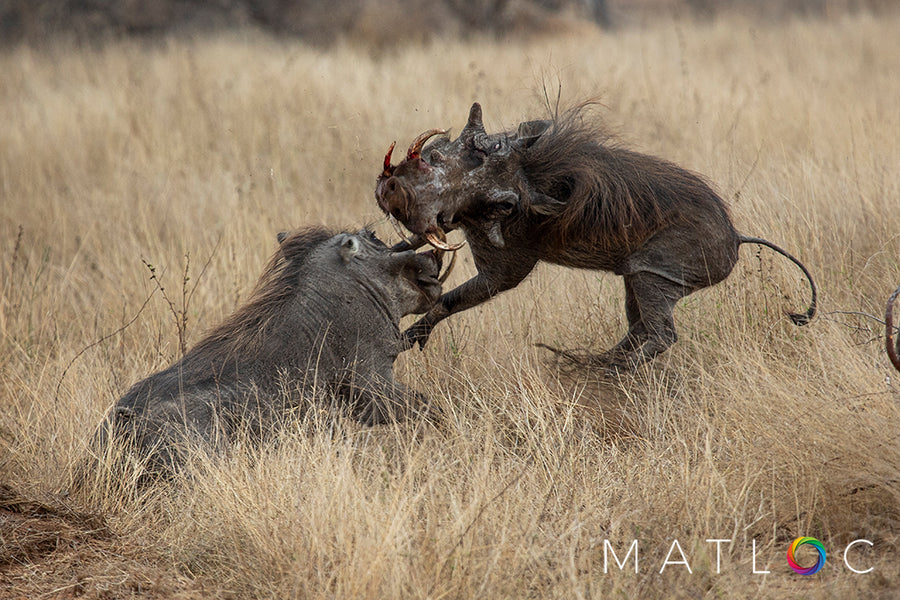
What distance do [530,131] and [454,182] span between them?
0.45m

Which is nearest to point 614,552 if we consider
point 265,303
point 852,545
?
point 852,545

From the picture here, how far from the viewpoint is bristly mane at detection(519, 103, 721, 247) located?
3.52 meters

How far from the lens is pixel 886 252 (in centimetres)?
A: 455

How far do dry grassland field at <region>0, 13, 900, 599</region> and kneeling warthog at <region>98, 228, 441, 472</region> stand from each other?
17 centimetres

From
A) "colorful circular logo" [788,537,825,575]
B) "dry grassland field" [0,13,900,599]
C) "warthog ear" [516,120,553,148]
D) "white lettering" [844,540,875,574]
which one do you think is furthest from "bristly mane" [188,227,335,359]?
"white lettering" [844,540,875,574]

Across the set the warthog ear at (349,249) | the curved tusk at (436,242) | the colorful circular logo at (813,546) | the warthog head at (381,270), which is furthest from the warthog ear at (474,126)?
the colorful circular logo at (813,546)

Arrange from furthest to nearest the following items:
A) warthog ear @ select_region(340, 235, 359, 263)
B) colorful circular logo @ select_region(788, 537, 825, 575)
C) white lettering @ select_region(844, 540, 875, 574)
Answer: warthog ear @ select_region(340, 235, 359, 263)
colorful circular logo @ select_region(788, 537, 825, 575)
white lettering @ select_region(844, 540, 875, 574)

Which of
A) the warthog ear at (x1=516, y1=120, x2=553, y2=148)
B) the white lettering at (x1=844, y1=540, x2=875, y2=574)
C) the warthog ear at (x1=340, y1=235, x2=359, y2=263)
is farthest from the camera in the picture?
the warthog ear at (x1=340, y1=235, x2=359, y2=263)

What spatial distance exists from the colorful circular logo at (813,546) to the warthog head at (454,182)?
5.08ft

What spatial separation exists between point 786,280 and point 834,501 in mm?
1703

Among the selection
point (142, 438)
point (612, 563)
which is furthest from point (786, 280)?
point (142, 438)

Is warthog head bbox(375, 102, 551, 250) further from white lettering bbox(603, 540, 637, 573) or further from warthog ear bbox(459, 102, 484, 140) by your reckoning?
white lettering bbox(603, 540, 637, 573)

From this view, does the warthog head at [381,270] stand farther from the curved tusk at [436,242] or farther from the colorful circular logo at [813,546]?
the colorful circular logo at [813,546]

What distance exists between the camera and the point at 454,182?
348 centimetres
